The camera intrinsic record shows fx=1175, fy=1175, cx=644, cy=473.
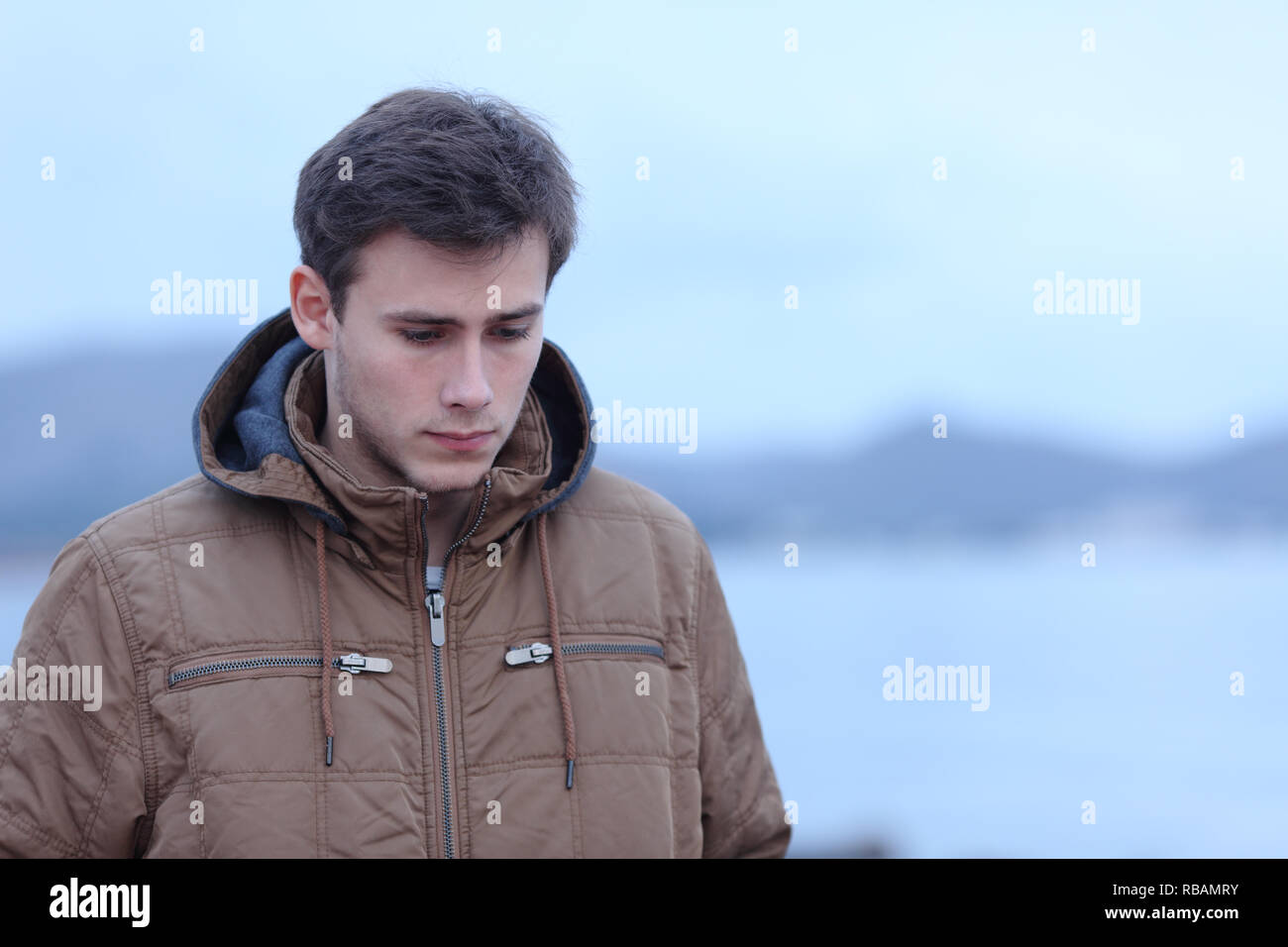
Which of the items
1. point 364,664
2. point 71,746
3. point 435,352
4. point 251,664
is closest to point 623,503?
point 435,352

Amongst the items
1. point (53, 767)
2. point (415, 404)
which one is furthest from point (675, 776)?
point (53, 767)

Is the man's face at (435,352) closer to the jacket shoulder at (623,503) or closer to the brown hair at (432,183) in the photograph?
the brown hair at (432,183)

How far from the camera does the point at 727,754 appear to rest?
2330mm

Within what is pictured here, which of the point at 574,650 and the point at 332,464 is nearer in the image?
the point at 332,464

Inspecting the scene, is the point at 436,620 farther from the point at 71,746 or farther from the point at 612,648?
the point at 71,746

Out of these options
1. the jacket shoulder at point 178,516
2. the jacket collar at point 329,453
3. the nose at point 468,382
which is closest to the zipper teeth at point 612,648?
the jacket collar at point 329,453

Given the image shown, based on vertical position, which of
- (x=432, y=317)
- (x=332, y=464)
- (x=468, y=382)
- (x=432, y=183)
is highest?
(x=432, y=183)

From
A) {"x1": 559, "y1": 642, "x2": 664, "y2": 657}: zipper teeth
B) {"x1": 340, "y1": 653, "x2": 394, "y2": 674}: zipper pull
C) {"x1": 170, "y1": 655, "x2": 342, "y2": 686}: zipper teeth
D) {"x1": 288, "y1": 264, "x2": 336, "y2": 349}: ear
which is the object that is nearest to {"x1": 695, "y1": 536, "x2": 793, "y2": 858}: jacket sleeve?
{"x1": 559, "y1": 642, "x2": 664, "y2": 657}: zipper teeth

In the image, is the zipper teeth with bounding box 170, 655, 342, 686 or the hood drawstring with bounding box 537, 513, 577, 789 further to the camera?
the hood drawstring with bounding box 537, 513, 577, 789

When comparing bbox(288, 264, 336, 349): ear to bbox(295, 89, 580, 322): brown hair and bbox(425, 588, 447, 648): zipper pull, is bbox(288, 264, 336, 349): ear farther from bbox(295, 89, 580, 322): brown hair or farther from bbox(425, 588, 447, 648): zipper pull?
bbox(425, 588, 447, 648): zipper pull

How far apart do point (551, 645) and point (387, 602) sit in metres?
0.30

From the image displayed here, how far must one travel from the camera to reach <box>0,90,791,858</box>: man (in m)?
1.91

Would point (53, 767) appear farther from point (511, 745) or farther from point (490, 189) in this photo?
point (490, 189)

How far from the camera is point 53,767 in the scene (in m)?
1.88
